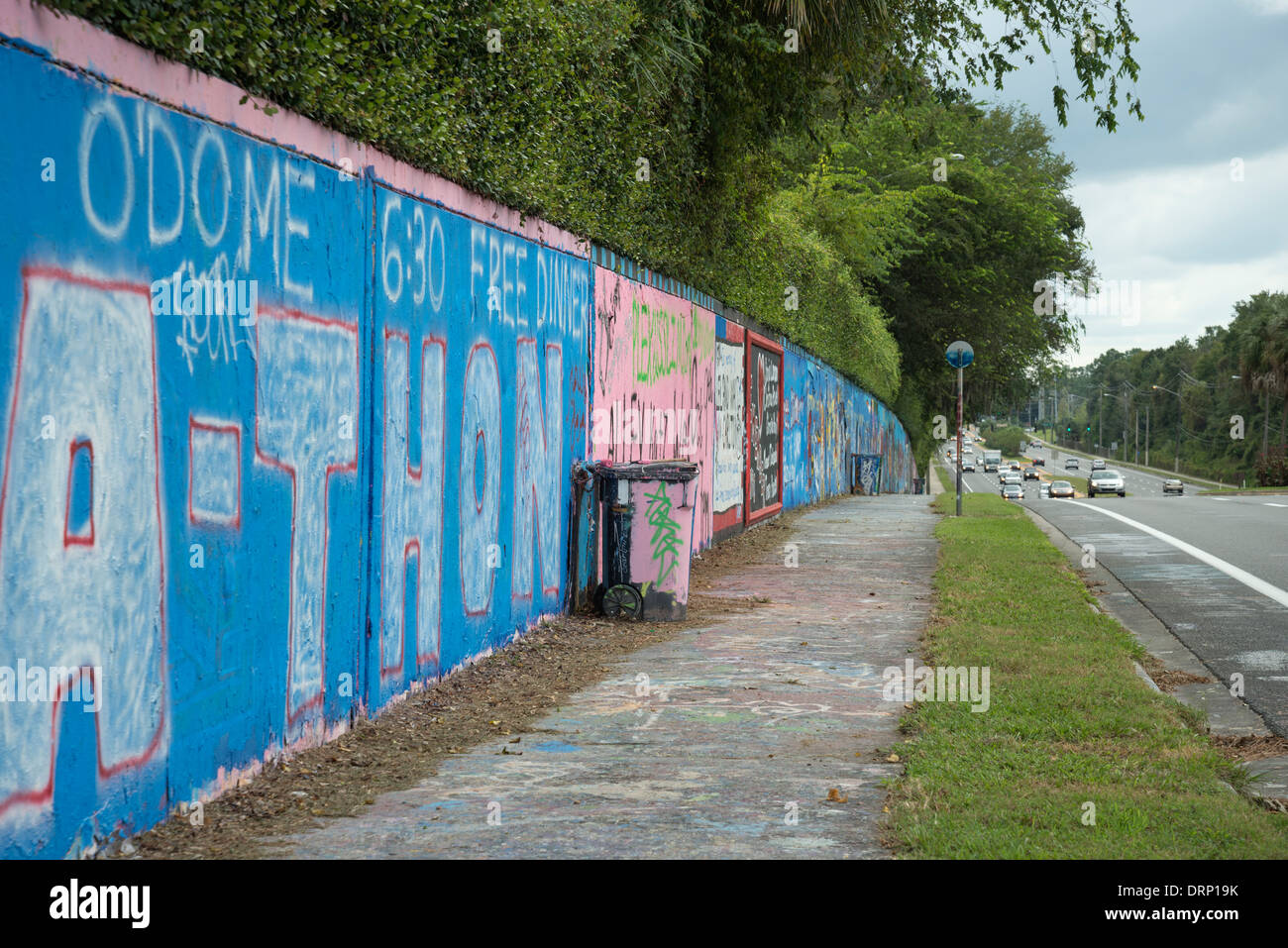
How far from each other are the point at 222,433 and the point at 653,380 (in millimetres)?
7668

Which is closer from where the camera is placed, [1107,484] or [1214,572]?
[1214,572]

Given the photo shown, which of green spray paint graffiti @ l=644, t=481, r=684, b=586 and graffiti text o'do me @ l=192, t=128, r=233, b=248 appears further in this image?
green spray paint graffiti @ l=644, t=481, r=684, b=586

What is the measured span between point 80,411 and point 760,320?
49.3 feet

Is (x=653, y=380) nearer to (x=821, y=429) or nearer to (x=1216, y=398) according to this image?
(x=821, y=429)

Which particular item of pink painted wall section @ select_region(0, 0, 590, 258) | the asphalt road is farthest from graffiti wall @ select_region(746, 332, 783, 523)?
pink painted wall section @ select_region(0, 0, 590, 258)

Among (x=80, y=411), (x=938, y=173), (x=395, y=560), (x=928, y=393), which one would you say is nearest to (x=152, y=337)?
(x=80, y=411)

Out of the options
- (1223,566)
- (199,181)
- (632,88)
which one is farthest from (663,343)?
(199,181)

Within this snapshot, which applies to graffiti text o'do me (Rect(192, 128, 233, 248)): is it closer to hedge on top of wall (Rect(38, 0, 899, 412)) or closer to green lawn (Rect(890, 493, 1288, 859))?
hedge on top of wall (Rect(38, 0, 899, 412))

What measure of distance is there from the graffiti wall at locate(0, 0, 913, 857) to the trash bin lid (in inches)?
40.1

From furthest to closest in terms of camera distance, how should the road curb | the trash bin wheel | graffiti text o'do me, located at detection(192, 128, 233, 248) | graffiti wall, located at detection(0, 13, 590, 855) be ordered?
the trash bin wheel, the road curb, graffiti text o'do me, located at detection(192, 128, 233, 248), graffiti wall, located at detection(0, 13, 590, 855)

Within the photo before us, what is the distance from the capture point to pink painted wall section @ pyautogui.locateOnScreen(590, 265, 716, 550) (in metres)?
10.8

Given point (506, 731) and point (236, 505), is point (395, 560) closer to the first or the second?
point (506, 731)

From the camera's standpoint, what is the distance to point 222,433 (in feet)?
16.3
